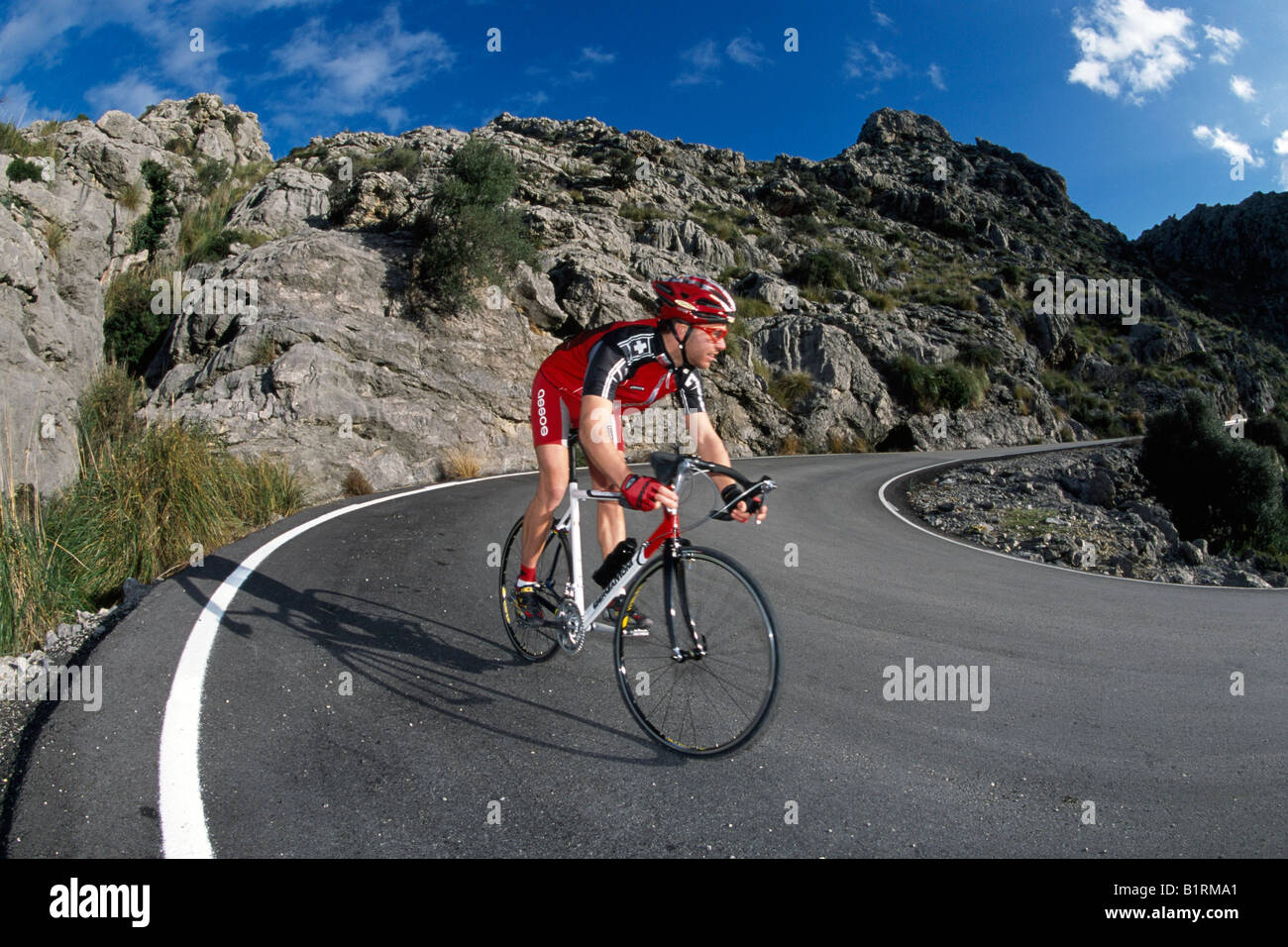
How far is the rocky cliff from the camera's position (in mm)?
12586

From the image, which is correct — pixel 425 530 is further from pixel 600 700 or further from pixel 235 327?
pixel 235 327

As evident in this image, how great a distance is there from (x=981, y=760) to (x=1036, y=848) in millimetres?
654

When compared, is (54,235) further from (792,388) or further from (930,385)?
(930,385)

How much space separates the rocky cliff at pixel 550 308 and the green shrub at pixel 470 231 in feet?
1.48

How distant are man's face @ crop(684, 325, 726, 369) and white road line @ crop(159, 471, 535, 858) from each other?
2630mm

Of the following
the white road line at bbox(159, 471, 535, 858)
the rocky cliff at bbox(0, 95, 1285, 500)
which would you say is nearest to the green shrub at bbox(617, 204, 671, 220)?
the rocky cliff at bbox(0, 95, 1285, 500)

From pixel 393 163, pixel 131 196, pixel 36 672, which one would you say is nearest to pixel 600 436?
pixel 36 672

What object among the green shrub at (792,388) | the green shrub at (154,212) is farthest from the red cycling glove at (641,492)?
the green shrub at (792,388)

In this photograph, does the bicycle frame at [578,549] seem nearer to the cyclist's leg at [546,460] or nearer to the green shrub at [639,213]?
the cyclist's leg at [546,460]

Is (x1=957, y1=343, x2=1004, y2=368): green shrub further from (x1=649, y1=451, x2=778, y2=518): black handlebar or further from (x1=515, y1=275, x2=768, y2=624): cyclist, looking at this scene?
(x1=649, y1=451, x2=778, y2=518): black handlebar

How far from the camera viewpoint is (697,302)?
3.26 meters

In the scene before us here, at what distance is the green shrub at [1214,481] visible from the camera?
17.7m

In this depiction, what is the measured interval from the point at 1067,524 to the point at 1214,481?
10.3 metres
